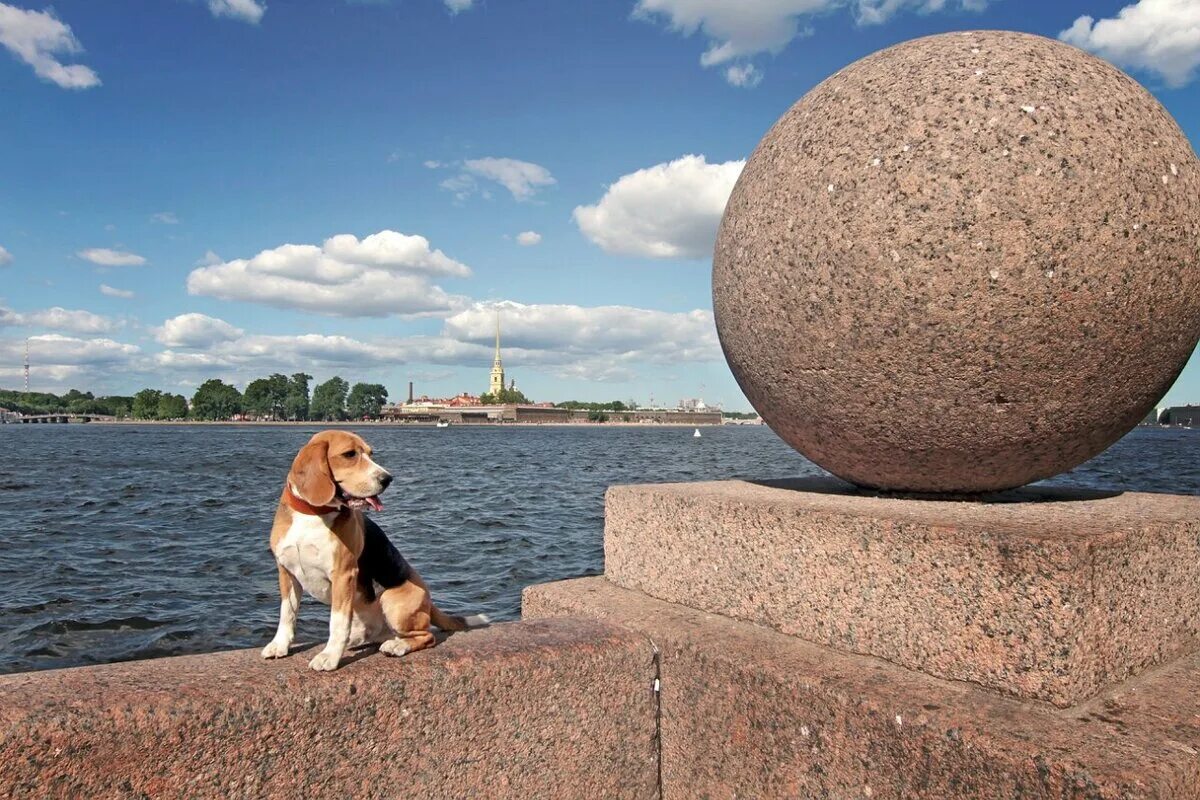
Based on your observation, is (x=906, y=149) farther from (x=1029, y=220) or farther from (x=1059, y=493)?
(x=1059, y=493)

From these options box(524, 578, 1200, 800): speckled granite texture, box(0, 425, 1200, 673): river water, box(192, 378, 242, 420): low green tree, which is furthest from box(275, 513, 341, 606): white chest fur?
box(192, 378, 242, 420): low green tree

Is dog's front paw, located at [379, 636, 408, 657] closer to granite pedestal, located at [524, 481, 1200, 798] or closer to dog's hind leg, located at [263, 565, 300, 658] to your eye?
dog's hind leg, located at [263, 565, 300, 658]

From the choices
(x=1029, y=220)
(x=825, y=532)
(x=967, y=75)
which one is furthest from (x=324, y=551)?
(x=967, y=75)

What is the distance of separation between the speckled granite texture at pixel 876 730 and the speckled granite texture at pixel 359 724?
0.20m

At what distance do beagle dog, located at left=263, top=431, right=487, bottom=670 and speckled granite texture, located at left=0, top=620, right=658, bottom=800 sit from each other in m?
0.10

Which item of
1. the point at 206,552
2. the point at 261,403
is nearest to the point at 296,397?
the point at 261,403

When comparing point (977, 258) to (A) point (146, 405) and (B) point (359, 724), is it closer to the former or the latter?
(B) point (359, 724)

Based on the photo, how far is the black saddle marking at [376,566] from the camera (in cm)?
279

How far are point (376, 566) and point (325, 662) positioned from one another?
40cm

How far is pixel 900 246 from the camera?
2820 millimetres

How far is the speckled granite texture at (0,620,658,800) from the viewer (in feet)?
6.89

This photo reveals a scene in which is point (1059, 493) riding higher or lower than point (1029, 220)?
lower

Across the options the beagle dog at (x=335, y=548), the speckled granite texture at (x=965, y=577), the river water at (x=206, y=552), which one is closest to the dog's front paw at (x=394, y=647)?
the beagle dog at (x=335, y=548)

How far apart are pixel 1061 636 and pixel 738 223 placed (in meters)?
1.91
